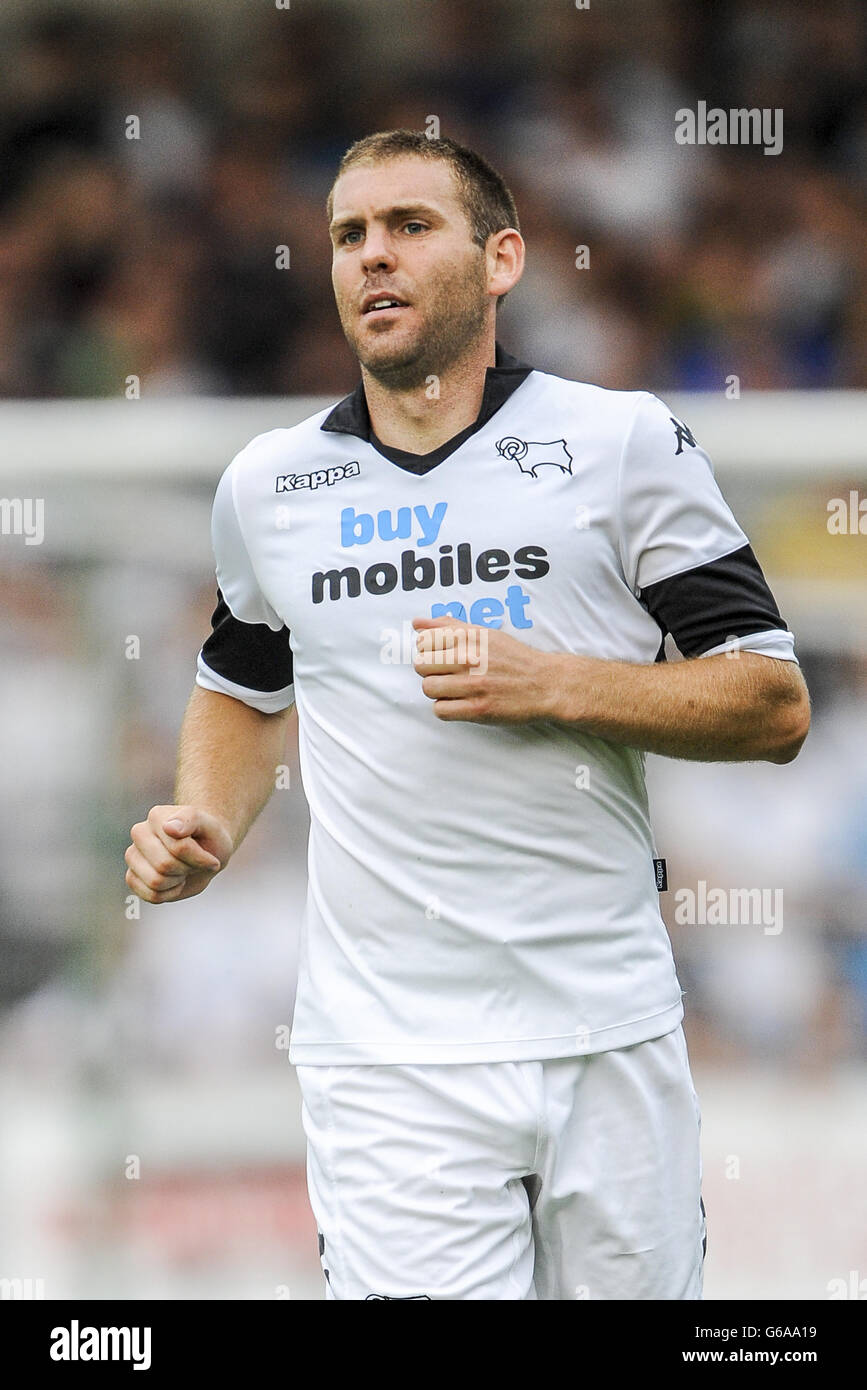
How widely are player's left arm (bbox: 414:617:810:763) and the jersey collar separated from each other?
0.36 m

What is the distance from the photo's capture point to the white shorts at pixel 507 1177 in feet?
6.58

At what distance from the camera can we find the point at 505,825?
2.06 m

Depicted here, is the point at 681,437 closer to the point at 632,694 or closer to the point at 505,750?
the point at 632,694

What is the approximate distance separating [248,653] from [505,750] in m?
0.55

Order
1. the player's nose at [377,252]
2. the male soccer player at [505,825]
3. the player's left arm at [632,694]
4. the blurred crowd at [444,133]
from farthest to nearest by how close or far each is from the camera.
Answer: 1. the blurred crowd at [444,133]
2. the player's nose at [377,252]
3. the male soccer player at [505,825]
4. the player's left arm at [632,694]

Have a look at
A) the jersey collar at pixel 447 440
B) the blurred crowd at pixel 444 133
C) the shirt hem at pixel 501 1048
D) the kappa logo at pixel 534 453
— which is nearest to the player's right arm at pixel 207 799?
the shirt hem at pixel 501 1048

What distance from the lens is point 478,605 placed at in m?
2.09

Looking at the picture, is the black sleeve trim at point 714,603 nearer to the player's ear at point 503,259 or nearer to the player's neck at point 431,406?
the player's neck at point 431,406

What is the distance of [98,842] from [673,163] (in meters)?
3.21

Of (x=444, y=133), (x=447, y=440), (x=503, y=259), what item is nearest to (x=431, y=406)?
(x=447, y=440)

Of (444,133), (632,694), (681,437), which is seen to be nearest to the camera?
(632,694)

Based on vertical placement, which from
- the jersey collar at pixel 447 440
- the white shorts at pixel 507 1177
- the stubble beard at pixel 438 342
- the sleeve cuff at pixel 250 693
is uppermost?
the stubble beard at pixel 438 342

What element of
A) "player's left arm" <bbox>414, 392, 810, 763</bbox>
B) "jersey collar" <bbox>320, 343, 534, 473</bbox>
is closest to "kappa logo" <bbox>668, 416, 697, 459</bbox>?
"player's left arm" <bbox>414, 392, 810, 763</bbox>
